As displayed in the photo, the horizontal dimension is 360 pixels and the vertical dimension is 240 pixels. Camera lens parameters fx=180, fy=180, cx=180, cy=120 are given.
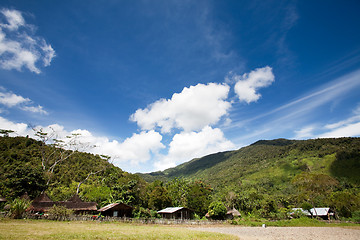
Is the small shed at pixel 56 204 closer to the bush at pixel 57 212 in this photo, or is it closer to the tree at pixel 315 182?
the bush at pixel 57 212

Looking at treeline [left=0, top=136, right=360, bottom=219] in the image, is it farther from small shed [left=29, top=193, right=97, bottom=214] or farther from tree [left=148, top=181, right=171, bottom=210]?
small shed [left=29, top=193, right=97, bottom=214]

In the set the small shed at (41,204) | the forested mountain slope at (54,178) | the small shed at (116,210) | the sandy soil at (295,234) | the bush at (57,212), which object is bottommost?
the sandy soil at (295,234)

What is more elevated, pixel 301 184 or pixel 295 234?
pixel 301 184

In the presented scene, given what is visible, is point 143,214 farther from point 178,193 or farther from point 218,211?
point 218,211

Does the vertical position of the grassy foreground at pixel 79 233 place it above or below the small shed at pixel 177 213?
above

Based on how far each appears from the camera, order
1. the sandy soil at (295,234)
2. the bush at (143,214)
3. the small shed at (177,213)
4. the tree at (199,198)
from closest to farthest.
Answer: the sandy soil at (295,234) → the small shed at (177,213) → the bush at (143,214) → the tree at (199,198)

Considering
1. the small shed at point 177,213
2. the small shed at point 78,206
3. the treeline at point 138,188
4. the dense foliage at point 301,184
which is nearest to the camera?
the small shed at point 78,206

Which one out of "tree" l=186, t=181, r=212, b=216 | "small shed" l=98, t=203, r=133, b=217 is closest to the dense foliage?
"tree" l=186, t=181, r=212, b=216

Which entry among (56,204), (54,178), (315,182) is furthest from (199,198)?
(54,178)

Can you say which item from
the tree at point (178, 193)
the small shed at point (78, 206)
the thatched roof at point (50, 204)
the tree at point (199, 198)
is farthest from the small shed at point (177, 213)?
the thatched roof at point (50, 204)

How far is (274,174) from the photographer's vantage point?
123188 mm

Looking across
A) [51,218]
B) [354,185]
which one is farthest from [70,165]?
[354,185]

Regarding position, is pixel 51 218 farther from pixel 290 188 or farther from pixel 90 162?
pixel 290 188

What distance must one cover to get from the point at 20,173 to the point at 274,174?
13320 cm
